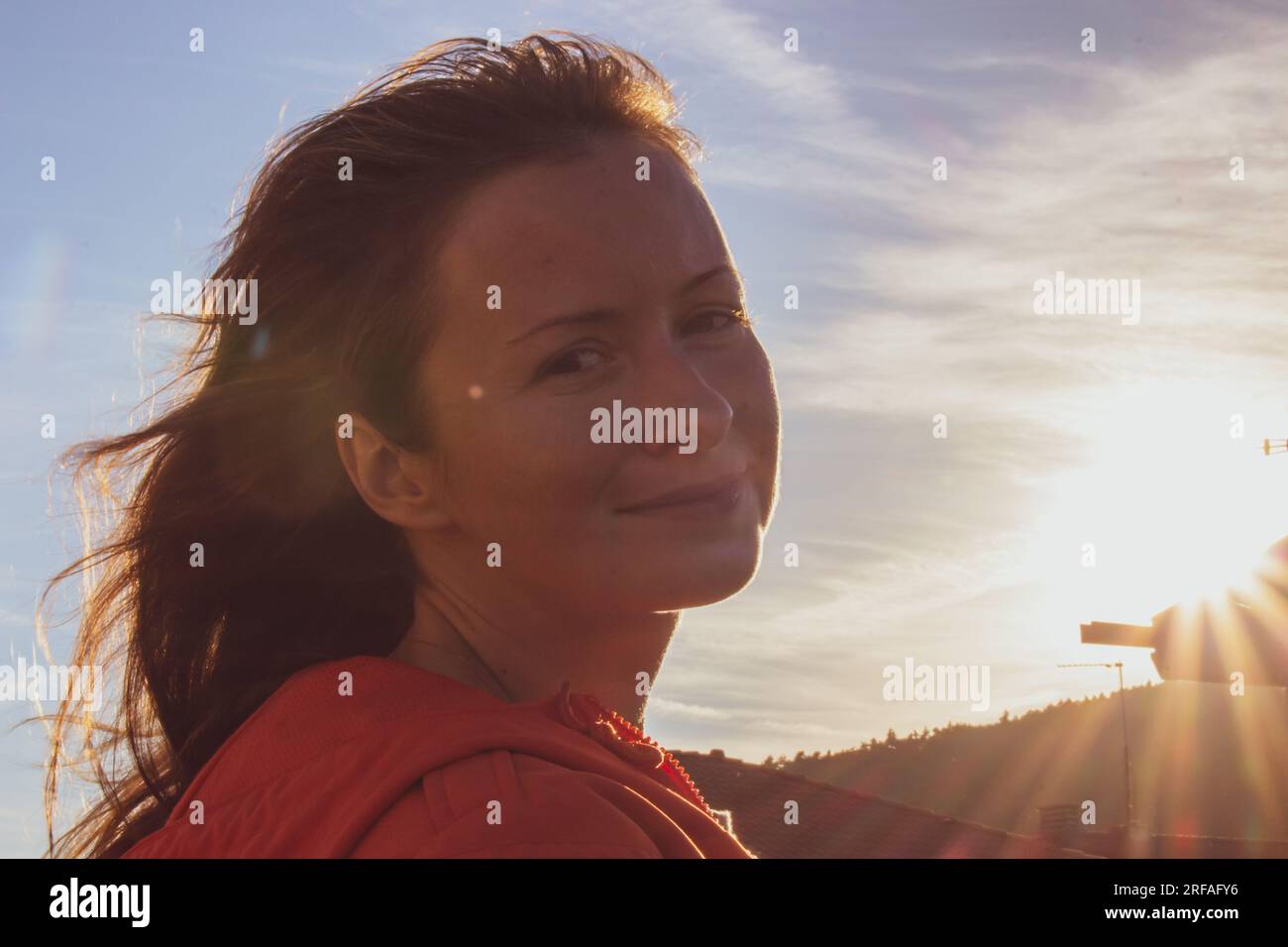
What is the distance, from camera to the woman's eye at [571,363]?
6.16ft

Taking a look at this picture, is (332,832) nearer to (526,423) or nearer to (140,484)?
(526,423)

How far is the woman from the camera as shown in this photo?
163cm

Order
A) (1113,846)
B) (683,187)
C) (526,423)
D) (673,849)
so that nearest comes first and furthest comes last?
(673,849), (526,423), (683,187), (1113,846)

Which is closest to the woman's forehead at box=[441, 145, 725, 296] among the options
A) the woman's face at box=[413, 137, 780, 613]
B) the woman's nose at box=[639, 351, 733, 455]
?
the woman's face at box=[413, 137, 780, 613]

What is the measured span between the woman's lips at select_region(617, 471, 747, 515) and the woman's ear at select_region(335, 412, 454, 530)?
344 mm

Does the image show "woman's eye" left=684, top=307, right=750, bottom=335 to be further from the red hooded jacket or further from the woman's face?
the red hooded jacket

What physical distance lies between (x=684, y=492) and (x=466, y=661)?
1.42ft

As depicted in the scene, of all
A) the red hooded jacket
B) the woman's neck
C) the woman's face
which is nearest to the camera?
the red hooded jacket

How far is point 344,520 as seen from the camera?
2.22 meters

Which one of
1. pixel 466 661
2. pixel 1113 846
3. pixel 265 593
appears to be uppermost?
pixel 265 593

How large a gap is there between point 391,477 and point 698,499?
0.51m

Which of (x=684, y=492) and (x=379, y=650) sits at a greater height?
(x=684, y=492)

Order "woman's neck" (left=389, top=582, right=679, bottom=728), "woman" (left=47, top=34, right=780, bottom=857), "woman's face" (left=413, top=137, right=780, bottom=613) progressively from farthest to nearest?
1. "woman's neck" (left=389, top=582, right=679, bottom=728)
2. "woman's face" (left=413, top=137, right=780, bottom=613)
3. "woman" (left=47, top=34, right=780, bottom=857)
